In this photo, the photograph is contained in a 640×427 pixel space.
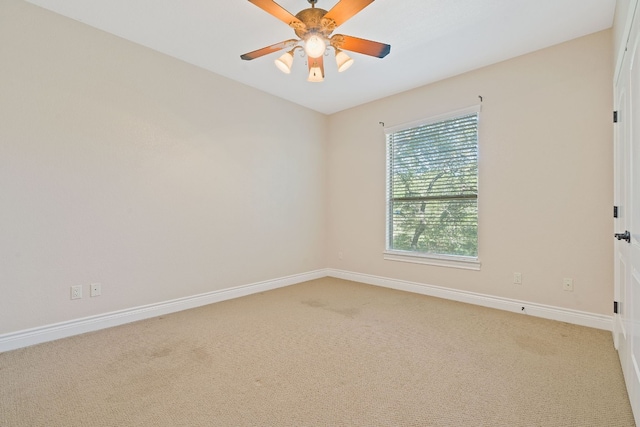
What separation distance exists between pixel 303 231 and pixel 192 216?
1757 millimetres

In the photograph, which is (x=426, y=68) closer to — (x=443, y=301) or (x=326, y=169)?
(x=326, y=169)

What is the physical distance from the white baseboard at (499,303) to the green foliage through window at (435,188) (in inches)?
18.2

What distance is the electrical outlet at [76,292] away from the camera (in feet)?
8.59

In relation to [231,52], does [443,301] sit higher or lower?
lower

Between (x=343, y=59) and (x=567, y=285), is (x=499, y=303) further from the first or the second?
(x=343, y=59)

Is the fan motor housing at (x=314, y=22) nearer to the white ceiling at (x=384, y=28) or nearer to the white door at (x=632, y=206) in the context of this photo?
the white ceiling at (x=384, y=28)

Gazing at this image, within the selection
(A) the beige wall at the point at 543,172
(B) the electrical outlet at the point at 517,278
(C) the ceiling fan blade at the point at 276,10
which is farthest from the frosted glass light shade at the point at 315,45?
(B) the electrical outlet at the point at 517,278

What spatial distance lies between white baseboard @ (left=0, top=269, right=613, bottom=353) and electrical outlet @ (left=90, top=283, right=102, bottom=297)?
0.65 feet

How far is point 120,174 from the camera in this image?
2.89m

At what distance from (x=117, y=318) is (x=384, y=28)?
3.59m

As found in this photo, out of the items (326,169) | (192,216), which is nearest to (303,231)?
(326,169)

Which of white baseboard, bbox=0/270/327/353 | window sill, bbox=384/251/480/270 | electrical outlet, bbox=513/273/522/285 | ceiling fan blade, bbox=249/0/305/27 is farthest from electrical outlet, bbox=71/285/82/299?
electrical outlet, bbox=513/273/522/285

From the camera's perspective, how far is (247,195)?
156 inches

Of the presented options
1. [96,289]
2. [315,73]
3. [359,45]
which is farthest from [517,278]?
[96,289]
